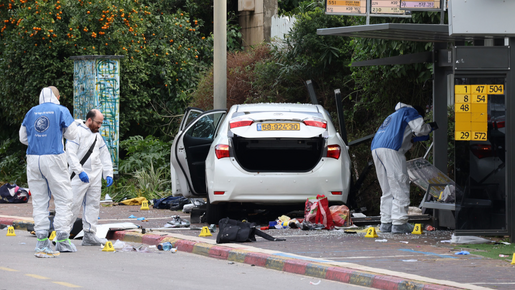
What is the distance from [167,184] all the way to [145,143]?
1.94 metres

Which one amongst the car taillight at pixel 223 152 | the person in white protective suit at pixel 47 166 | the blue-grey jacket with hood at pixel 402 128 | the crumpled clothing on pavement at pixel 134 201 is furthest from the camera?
the crumpled clothing on pavement at pixel 134 201

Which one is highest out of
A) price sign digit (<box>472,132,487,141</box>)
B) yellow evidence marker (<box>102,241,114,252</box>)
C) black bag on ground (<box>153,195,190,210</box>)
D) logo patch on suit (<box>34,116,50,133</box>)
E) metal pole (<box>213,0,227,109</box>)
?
metal pole (<box>213,0,227,109</box>)

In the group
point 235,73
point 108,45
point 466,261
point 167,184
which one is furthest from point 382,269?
point 108,45

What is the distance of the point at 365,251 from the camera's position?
852 centimetres

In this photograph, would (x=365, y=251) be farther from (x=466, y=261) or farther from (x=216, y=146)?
(x=216, y=146)

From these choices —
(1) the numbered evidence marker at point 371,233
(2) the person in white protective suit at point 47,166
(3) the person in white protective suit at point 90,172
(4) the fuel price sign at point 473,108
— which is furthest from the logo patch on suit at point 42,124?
(4) the fuel price sign at point 473,108

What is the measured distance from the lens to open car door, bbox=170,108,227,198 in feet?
37.4

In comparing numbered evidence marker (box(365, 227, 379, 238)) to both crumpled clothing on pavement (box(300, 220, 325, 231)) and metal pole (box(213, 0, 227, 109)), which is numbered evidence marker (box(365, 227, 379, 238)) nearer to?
crumpled clothing on pavement (box(300, 220, 325, 231))

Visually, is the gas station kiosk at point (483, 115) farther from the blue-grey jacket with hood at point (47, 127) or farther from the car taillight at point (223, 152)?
the blue-grey jacket with hood at point (47, 127)

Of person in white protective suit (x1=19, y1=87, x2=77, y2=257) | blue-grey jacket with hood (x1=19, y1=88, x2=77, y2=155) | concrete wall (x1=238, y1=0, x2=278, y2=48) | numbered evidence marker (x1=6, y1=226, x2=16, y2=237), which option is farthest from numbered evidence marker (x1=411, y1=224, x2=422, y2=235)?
concrete wall (x1=238, y1=0, x2=278, y2=48)

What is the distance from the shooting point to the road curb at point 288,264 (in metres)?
6.54

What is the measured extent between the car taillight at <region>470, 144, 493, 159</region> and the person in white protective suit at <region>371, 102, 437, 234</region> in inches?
44.6

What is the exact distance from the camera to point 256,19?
70.8 feet

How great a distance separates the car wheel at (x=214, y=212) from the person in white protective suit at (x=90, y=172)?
1.64m
